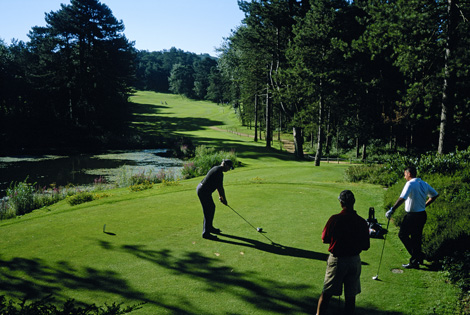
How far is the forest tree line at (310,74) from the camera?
51.5 ft

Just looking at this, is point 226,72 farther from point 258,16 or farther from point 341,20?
point 341,20

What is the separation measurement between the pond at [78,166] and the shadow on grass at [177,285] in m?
18.7

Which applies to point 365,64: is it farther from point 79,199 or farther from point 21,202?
point 21,202

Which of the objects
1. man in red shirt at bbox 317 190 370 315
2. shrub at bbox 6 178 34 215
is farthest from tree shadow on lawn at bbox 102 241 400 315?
shrub at bbox 6 178 34 215

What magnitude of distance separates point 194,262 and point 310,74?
21651 millimetres

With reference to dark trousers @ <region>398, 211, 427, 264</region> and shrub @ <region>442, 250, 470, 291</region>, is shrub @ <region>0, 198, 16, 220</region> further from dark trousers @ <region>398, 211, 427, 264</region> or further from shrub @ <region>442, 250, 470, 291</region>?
shrub @ <region>442, 250, 470, 291</region>

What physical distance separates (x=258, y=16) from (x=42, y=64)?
36656mm

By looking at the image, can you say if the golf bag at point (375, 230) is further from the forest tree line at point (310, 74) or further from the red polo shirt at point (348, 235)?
the forest tree line at point (310, 74)

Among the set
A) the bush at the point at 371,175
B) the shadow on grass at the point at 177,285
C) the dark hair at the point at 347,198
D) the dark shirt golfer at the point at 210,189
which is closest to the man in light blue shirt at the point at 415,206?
the shadow on grass at the point at 177,285

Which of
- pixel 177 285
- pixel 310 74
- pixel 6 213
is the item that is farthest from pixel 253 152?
pixel 177 285

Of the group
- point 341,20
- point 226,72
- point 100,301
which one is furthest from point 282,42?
point 100,301

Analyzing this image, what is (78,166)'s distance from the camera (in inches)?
1339

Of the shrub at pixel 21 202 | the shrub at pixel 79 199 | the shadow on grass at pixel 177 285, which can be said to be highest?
the shadow on grass at pixel 177 285

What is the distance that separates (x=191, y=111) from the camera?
104500 millimetres
